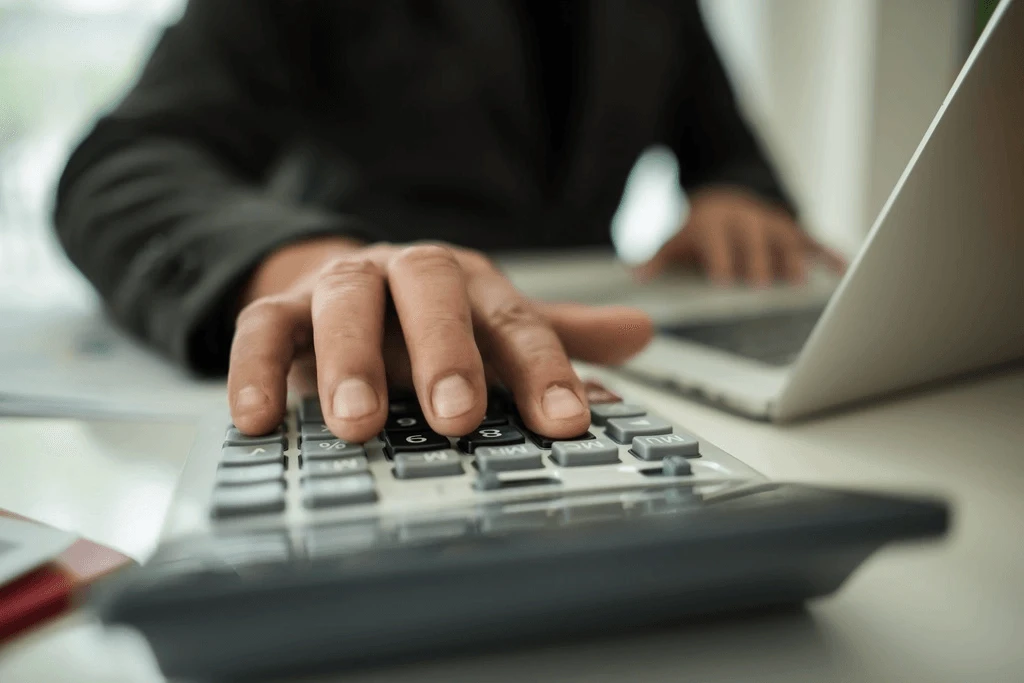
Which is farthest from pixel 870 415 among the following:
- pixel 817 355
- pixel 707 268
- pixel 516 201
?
pixel 516 201

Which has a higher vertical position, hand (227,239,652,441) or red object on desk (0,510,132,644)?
hand (227,239,652,441)

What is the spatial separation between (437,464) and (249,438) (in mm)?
88

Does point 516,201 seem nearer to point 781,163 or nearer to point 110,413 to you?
point 110,413

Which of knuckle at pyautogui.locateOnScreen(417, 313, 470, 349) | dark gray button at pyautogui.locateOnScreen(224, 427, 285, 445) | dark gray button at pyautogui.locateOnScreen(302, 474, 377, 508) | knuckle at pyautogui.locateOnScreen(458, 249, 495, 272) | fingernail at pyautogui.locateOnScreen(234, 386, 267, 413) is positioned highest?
knuckle at pyautogui.locateOnScreen(458, 249, 495, 272)

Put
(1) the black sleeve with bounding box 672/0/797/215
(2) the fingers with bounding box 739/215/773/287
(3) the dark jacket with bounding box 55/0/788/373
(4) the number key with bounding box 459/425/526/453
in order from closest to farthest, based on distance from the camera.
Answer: (4) the number key with bounding box 459/425/526/453, (3) the dark jacket with bounding box 55/0/788/373, (2) the fingers with bounding box 739/215/773/287, (1) the black sleeve with bounding box 672/0/797/215

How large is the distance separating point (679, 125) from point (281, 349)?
0.89 meters

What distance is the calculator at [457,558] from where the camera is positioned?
162 mm

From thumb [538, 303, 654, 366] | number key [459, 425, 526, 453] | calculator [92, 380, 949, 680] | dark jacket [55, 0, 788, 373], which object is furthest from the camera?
dark jacket [55, 0, 788, 373]

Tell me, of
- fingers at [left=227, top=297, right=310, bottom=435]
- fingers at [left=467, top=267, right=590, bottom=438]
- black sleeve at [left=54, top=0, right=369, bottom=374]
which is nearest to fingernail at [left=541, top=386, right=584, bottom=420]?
fingers at [left=467, top=267, right=590, bottom=438]

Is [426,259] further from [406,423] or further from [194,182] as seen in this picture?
[194,182]

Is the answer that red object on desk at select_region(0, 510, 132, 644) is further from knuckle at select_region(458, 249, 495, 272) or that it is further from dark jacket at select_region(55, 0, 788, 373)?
dark jacket at select_region(55, 0, 788, 373)

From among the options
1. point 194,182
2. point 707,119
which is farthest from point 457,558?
point 707,119

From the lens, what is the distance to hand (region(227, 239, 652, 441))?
0.28 m

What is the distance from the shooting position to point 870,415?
0.38 metres
